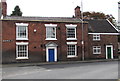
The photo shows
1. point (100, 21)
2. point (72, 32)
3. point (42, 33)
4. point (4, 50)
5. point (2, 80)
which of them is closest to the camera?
point (2, 80)

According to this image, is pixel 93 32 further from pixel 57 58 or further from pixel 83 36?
pixel 57 58

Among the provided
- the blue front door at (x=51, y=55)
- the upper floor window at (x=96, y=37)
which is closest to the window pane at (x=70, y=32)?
the blue front door at (x=51, y=55)

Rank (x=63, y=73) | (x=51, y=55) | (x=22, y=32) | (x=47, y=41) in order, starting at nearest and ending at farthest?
(x=63, y=73), (x=22, y=32), (x=47, y=41), (x=51, y=55)

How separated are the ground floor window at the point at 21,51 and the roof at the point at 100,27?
11380 millimetres

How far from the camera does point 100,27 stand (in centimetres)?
3238

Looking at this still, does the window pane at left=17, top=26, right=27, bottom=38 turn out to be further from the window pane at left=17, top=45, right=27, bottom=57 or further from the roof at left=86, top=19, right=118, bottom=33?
the roof at left=86, top=19, right=118, bottom=33

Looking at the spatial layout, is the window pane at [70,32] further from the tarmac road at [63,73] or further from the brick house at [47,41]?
the tarmac road at [63,73]

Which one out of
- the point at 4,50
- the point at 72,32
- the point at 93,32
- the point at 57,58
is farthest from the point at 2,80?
the point at 93,32

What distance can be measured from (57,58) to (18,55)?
19.1 feet

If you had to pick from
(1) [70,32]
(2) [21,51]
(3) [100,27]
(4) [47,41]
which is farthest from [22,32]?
(3) [100,27]

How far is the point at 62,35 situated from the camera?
91.5ft

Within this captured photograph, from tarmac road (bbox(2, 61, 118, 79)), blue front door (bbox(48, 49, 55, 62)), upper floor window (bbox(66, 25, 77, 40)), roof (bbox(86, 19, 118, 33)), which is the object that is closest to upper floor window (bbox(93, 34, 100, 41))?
roof (bbox(86, 19, 118, 33))

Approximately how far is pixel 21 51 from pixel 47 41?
4.05m

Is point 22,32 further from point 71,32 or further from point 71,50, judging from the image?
point 71,50
